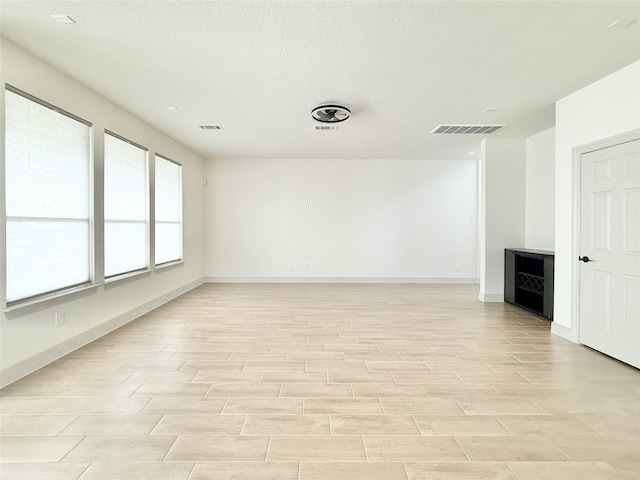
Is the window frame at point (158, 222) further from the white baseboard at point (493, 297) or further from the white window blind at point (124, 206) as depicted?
the white baseboard at point (493, 297)

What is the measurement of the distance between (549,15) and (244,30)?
7.43 ft

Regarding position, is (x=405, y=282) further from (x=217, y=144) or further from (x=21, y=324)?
(x=21, y=324)

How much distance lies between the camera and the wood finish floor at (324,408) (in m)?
1.80

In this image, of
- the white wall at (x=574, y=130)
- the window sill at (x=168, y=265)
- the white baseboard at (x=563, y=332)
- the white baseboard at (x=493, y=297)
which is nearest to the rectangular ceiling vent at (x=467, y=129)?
the white wall at (x=574, y=130)

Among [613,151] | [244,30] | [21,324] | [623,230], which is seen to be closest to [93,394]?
[21,324]

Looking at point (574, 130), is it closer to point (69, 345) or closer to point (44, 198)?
point (44, 198)

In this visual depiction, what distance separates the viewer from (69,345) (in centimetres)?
338

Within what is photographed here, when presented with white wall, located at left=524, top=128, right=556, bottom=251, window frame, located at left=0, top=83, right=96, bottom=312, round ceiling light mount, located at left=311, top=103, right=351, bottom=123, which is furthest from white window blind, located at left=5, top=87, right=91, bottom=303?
white wall, located at left=524, top=128, right=556, bottom=251

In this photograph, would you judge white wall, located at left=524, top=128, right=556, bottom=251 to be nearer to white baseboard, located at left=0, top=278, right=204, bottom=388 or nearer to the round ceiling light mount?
the round ceiling light mount

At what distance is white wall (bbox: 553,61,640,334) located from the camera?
10.3ft

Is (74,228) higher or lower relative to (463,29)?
lower

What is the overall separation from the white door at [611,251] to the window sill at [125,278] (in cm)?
560

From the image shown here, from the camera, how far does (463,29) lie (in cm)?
252

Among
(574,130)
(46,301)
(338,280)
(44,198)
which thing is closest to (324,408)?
(46,301)
